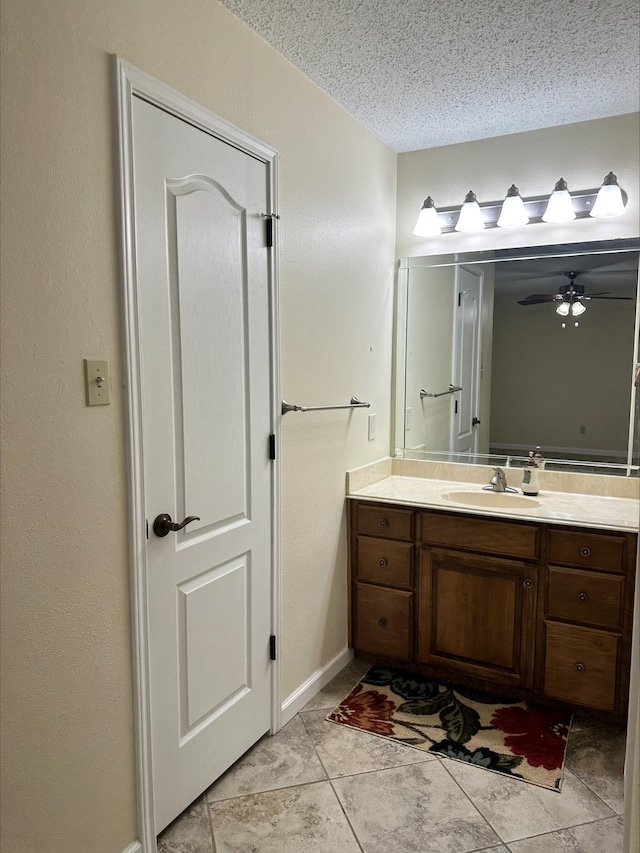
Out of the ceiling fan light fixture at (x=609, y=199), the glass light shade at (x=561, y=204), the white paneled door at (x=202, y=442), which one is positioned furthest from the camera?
the glass light shade at (x=561, y=204)

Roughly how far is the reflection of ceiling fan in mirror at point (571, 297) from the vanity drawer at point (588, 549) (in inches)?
40.5

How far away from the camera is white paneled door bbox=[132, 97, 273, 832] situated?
1584 millimetres

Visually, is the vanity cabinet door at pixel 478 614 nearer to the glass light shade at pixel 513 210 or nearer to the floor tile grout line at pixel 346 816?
the floor tile grout line at pixel 346 816

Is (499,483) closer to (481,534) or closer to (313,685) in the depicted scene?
(481,534)

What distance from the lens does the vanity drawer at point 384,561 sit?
259 cm

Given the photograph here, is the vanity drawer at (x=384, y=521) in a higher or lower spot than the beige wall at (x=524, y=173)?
lower

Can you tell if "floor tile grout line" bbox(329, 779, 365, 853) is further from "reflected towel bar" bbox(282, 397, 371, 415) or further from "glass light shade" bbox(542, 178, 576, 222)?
"glass light shade" bbox(542, 178, 576, 222)

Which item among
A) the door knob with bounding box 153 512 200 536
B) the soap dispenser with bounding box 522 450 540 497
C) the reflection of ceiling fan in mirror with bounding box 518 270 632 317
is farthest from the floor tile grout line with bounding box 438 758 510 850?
the reflection of ceiling fan in mirror with bounding box 518 270 632 317

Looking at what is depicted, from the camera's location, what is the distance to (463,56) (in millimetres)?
2025

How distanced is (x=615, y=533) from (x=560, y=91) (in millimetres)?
1720

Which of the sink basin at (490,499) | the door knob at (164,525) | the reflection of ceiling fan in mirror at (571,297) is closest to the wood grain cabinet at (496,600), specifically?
the sink basin at (490,499)

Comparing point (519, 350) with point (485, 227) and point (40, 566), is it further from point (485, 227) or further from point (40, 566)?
point (40, 566)

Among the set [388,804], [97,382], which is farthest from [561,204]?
[388,804]

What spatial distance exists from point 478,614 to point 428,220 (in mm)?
1852
